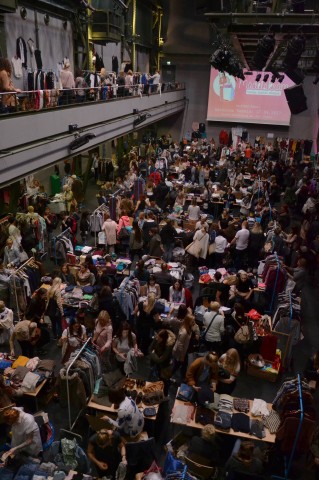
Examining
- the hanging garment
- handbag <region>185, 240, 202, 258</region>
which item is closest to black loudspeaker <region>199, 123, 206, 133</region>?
the hanging garment

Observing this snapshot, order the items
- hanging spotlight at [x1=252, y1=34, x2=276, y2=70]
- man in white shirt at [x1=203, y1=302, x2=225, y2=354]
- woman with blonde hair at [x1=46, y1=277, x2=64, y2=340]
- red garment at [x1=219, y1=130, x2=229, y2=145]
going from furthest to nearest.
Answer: red garment at [x1=219, y1=130, x2=229, y2=145]
hanging spotlight at [x1=252, y1=34, x2=276, y2=70]
woman with blonde hair at [x1=46, y1=277, x2=64, y2=340]
man in white shirt at [x1=203, y1=302, x2=225, y2=354]

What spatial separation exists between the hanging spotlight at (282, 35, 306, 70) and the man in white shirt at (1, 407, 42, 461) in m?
8.66

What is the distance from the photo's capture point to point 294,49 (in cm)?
903

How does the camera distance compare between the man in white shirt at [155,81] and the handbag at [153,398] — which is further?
the man in white shirt at [155,81]

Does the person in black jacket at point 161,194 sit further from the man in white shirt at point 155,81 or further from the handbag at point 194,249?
the man in white shirt at point 155,81

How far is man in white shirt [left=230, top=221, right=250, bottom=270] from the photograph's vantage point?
10297 mm

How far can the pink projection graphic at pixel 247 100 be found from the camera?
26.4 meters

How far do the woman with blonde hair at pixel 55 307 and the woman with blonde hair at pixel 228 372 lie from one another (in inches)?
129

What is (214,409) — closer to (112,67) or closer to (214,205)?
(214,205)

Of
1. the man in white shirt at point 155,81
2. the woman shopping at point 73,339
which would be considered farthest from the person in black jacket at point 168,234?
the man in white shirt at point 155,81

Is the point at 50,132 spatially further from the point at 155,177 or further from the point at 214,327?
the point at 155,177

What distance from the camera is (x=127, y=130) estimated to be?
16.0 m

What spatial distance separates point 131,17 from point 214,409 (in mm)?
22527

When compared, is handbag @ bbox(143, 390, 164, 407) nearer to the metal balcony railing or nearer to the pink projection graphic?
the metal balcony railing
